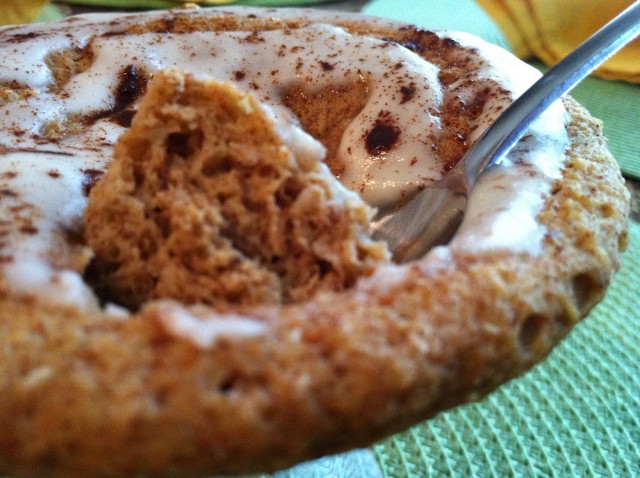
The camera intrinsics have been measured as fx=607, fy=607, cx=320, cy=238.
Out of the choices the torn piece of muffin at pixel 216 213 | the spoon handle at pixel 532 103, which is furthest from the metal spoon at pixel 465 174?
the torn piece of muffin at pixel 216 213

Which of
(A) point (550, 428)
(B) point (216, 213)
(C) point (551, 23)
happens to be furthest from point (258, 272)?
(C) point (551, 23)

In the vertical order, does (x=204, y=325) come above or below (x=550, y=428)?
above

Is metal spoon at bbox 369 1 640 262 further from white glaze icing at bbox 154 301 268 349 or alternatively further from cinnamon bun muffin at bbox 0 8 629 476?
white glaze icing at bbox 154 301 268 349

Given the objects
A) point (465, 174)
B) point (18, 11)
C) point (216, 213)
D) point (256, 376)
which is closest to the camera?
point (256, 376)

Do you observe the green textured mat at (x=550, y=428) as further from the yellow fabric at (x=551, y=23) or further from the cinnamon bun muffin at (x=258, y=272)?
the yellow fabric at (x=551, y=23)

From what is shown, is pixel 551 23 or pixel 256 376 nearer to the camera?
pixel 256 376

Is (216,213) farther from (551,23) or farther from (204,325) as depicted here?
(551,23)

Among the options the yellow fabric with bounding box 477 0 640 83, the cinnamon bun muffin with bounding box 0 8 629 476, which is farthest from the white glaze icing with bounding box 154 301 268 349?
the yellow fabric with bounding box 477 0 640 83

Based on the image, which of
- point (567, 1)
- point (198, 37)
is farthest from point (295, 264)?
point (567, 1)
